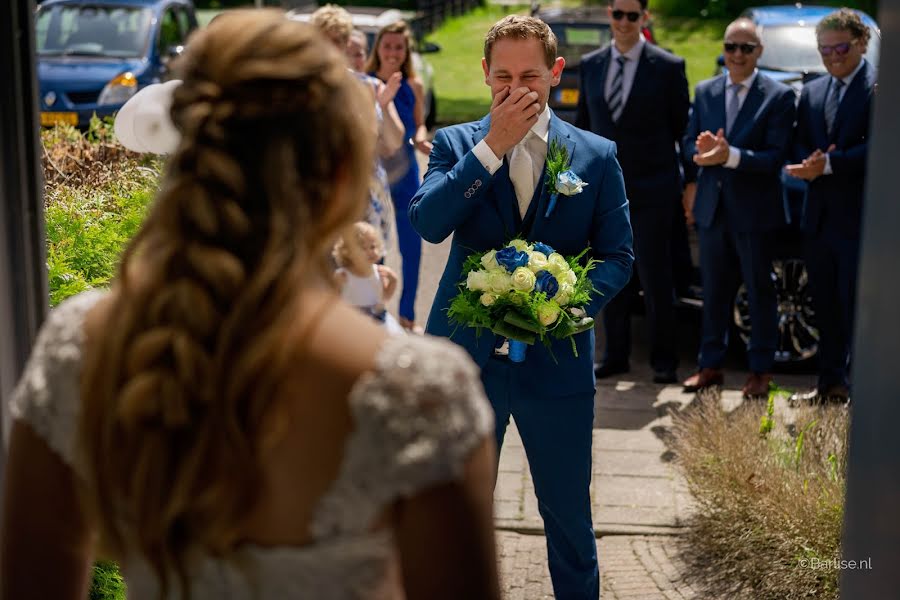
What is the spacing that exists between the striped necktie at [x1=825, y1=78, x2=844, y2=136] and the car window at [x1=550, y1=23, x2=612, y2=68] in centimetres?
919

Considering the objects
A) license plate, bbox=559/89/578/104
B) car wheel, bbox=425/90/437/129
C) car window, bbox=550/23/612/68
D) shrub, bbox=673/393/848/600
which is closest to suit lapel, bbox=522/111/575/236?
shrub, bbox=673/393/848/600

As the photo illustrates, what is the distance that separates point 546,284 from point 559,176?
1.24 ft

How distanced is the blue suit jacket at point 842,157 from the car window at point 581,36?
30.1 ft

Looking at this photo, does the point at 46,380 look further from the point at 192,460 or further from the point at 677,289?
the point at 677,289

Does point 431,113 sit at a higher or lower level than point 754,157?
lower

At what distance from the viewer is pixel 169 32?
55.2 ft

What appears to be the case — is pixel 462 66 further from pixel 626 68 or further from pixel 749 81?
pixel 749 81

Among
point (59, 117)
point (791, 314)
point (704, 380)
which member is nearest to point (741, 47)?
point (791, 314)

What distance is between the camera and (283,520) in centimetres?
184

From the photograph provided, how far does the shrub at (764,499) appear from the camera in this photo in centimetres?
498

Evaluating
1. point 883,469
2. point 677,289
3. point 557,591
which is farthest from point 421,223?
point 677,289

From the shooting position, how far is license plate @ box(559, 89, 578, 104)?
14.5 m

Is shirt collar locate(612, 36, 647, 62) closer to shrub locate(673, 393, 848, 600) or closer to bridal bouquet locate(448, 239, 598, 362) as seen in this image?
shrub locate(673, 393, 848, 600)

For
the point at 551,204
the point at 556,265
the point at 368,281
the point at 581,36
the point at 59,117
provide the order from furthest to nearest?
1. the point at 581,36
2. the point at 59,117
3. the point at 368,281
4. the point at 551,204
5. the point at 556,265
